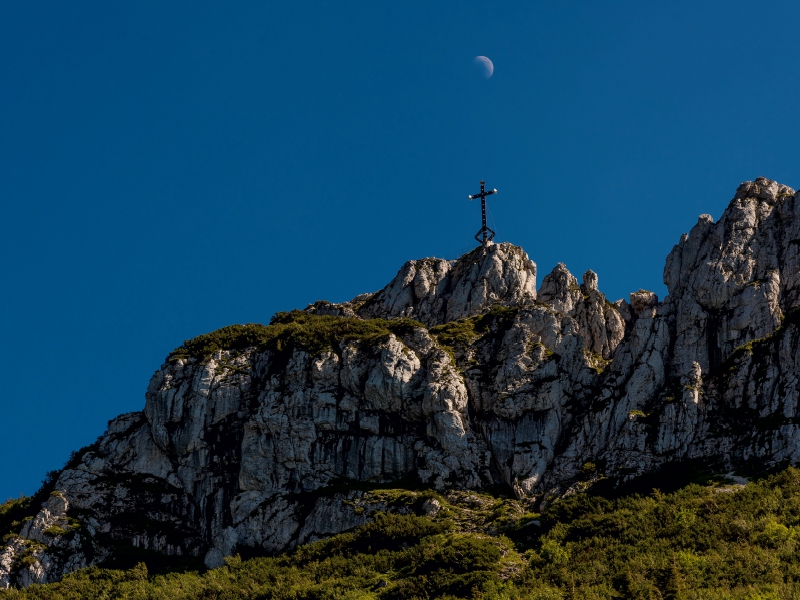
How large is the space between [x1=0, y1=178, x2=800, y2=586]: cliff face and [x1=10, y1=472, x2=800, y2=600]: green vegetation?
11.4 feet

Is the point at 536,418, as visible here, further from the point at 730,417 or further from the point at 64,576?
the point at 64,576

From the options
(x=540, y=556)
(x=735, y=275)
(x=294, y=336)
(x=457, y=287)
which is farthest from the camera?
(x=457, y=287)

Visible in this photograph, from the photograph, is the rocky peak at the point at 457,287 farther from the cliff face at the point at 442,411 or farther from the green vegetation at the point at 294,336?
the green vegetation at the point at 294,336

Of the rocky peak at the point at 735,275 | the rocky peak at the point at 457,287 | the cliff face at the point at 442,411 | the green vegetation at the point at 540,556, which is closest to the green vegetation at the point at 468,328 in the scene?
the cliff face at the point at 442,411

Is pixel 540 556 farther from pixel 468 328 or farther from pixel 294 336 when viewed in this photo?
pixel 294 336

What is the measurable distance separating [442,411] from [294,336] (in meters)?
19.6

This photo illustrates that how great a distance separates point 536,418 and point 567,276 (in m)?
24.1

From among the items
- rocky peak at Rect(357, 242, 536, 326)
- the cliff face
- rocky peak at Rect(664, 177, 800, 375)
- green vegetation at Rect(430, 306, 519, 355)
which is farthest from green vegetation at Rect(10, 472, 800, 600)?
rocky peak at Rect(357, 242, 536, 326)

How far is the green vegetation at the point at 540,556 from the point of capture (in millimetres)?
79000

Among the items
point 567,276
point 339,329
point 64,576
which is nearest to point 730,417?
point 567,276

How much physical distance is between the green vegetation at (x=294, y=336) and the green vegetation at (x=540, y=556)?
1969 centimetres

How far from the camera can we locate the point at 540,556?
285 ft

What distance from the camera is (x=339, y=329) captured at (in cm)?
11562

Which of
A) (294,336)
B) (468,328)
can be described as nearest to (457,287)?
(468,328)
